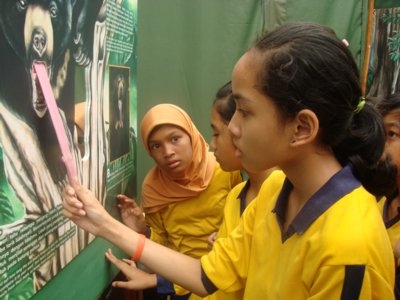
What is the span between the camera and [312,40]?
2.20 ft

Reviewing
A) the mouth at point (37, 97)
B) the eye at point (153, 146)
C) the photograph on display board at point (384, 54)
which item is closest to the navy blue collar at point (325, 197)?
the mouth at point (37, 97)

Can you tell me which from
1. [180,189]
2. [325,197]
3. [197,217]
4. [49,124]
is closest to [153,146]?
[180,189]

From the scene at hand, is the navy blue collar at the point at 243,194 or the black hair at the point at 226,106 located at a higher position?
the black hair at the point at 226,106

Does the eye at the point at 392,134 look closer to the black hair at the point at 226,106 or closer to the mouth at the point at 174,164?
the black hair at the point at 226,106

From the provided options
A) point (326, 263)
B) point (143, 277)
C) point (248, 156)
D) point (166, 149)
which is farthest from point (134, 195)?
point (326, 263)

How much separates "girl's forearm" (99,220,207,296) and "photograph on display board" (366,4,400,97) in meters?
1.99

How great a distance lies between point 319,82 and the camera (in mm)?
672

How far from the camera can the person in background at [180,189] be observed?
1.51 meters

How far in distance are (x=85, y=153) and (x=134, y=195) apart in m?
0.52

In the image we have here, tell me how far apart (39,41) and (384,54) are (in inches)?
89.5

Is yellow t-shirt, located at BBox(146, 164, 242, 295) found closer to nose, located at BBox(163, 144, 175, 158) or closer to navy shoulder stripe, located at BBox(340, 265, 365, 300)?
nose, located at BBox(163, 144, 175, 158)

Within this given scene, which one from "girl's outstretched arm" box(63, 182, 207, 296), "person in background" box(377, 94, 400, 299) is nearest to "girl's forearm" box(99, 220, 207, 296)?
"girl's outstretched arm" box(63, 182, 207, 296)

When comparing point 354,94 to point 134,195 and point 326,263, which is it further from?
point 134,195

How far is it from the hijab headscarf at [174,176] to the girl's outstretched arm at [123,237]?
0.60 metres
